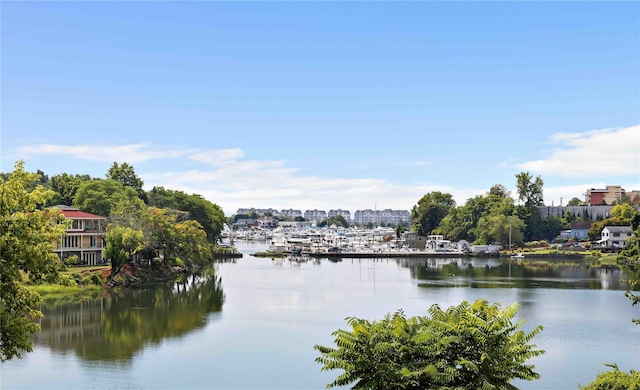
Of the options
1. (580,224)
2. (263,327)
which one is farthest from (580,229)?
(263,327)

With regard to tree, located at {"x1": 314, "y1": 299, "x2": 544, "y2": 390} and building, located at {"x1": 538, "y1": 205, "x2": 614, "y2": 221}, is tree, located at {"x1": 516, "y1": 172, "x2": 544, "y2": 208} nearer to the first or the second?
building, located at {"x1": 538, "y1": 205, "x2": 614, "y2": 221}

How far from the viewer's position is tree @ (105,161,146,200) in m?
86.0

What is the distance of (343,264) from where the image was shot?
83812 millimetres

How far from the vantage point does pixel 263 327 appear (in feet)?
106

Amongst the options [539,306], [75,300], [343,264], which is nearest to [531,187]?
[343,264]

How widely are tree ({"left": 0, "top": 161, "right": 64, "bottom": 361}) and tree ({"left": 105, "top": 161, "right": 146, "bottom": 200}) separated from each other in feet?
249

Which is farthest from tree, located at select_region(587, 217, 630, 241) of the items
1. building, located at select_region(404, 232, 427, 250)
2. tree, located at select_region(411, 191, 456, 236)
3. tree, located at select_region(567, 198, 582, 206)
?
tree, located at select_region(567, 198, 582, 206)

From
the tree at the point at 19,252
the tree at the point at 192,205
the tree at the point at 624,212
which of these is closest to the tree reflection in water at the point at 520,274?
the tree at the point at 624,212

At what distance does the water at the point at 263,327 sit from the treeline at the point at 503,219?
38383 millimetres

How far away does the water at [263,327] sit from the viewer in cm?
2244

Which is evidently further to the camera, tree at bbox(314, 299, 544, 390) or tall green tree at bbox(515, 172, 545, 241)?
tall green tree at bbox(515, 172, 545, 241)

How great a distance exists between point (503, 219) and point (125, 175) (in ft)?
185

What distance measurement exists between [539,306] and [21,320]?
34.5 meters

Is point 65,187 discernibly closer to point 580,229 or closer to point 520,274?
point 520,274
